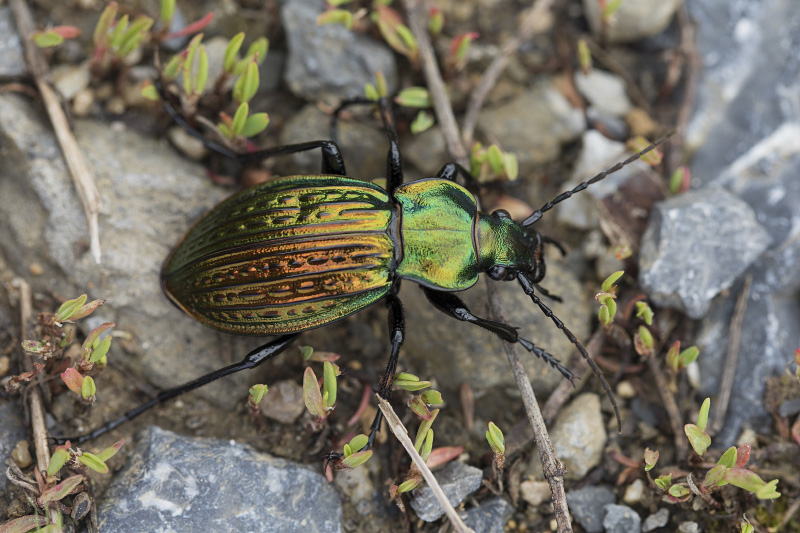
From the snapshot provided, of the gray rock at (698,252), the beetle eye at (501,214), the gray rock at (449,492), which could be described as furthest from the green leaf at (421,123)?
the gray rock at (449,492)

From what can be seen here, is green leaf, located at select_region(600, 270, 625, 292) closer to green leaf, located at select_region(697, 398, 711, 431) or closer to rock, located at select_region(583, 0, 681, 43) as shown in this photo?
green leaf, located at select_region(697, 398, 711, 431)

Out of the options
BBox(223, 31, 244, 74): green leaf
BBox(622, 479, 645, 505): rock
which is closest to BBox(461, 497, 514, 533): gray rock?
BBox(622, 479, 645, 505): rock

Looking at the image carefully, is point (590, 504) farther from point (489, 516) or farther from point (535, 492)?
point (489, 516)

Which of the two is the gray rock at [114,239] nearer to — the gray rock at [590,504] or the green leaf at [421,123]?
the green leaf at [421,123]

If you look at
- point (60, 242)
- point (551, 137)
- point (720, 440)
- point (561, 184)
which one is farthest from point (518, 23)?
point (60, 242)

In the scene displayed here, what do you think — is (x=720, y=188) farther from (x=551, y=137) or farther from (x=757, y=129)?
(x=551, y=137)

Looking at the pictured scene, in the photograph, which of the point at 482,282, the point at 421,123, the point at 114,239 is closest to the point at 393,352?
the point at 482,282
